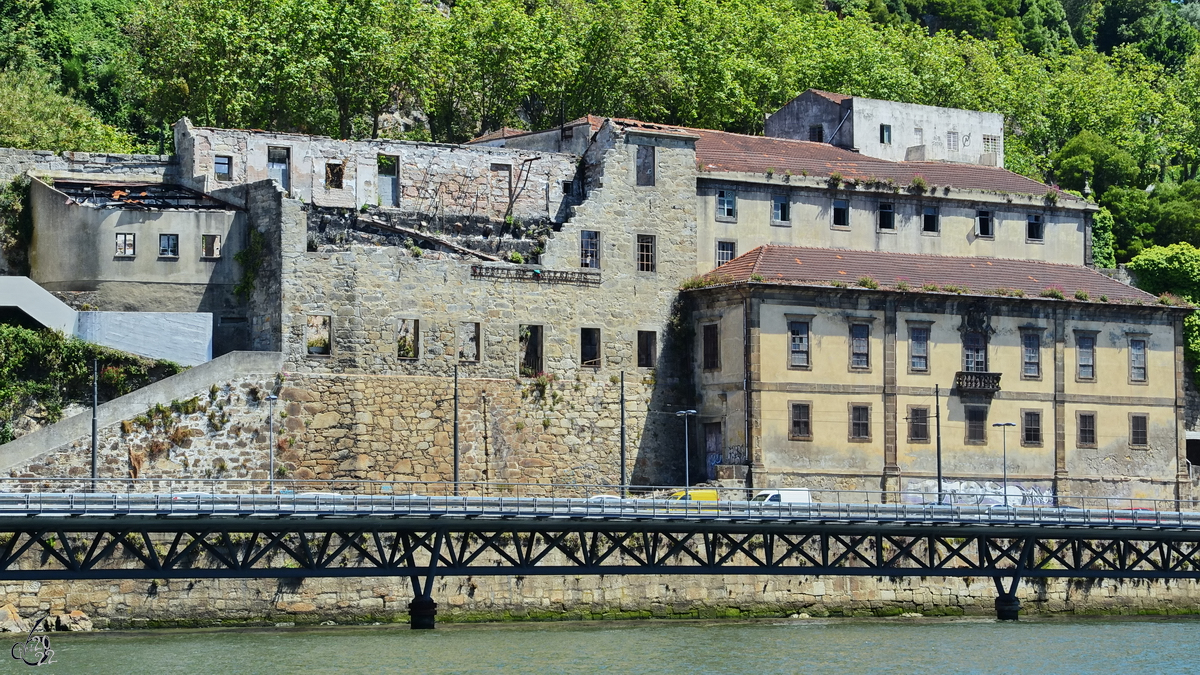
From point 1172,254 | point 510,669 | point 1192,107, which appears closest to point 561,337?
point 510,669

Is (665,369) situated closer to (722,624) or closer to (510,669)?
(722,624)

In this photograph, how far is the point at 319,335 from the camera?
7925 cm

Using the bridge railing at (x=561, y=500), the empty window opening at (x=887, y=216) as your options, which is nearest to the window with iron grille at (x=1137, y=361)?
the bridge railing at (x=561, y=500)

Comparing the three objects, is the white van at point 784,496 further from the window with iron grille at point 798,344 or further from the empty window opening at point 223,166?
the empty window opening at point 223,166

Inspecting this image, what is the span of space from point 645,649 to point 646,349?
23.7m

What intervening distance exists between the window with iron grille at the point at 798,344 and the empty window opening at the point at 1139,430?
15.7 metres

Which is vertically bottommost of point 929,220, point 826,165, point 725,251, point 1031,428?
point 1031,428

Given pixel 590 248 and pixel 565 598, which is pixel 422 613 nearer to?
pixel 565 598

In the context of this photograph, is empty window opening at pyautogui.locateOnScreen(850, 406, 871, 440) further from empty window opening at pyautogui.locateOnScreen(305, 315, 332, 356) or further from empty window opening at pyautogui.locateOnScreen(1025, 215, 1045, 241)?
empty window opening at pyautogui.locateOnScreen(305, 315, 332, 356)

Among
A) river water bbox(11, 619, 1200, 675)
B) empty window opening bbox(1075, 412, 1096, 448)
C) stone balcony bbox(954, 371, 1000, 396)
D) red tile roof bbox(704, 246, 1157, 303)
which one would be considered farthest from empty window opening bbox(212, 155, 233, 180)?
empty window opening bbox(1075, 412, 1096, 448)

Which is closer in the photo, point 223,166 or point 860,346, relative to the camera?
point 860,346

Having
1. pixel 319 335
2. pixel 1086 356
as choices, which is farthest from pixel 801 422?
pixel 319 335

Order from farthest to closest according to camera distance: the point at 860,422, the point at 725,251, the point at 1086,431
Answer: the point at 725,251
the point at 1086,431
the point at 860,422

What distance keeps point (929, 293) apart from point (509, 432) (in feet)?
59.5
